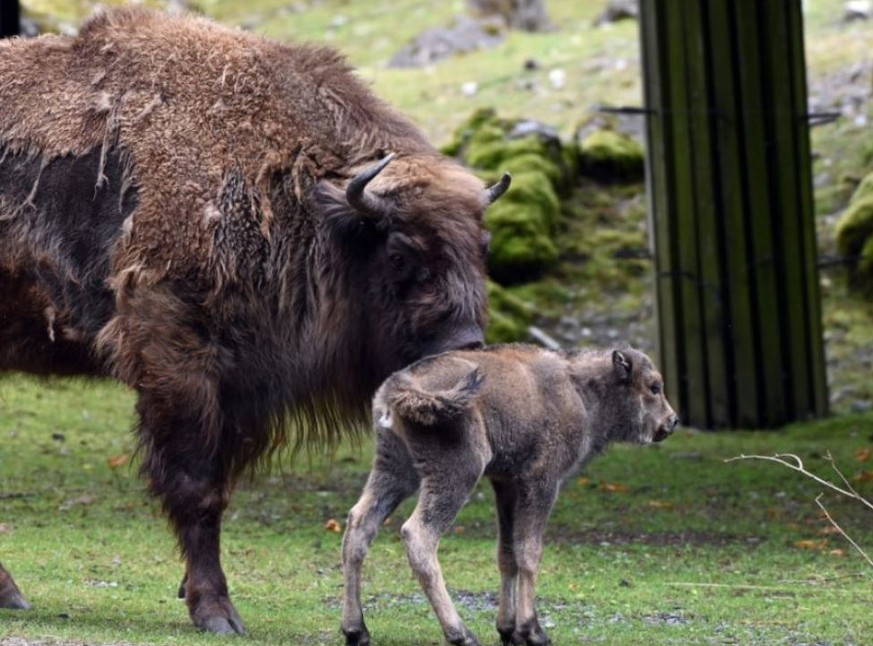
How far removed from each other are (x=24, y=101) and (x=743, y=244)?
24.6ft

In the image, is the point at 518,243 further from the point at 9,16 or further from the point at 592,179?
the point at 9,16

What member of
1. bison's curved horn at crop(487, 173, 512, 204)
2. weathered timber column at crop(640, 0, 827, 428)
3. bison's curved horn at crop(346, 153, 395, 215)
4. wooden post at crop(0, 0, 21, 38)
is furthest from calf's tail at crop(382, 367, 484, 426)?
wooden post at crop(0, 0, 21, 38)

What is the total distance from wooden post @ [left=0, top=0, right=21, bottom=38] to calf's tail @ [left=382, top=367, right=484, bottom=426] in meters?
8.70

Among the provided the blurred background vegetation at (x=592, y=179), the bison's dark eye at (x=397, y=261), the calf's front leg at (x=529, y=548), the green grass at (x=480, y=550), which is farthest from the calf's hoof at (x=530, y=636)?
the blurred background vegetation at (x=592, y=179)

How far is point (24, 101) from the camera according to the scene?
A: 8.73 meters

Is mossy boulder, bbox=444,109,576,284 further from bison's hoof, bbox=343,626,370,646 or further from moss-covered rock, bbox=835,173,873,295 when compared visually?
bison's hoof, bbox=343,626,370,646

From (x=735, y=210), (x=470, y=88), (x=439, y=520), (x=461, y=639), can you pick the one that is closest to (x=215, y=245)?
(x=439, y=520)

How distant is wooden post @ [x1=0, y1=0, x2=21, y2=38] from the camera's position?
14.6 meters

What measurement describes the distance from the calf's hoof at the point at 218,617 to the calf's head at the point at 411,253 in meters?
1.35

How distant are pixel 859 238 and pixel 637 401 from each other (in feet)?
30.5

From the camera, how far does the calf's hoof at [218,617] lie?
25.7 ft

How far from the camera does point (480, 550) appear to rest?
10.4m

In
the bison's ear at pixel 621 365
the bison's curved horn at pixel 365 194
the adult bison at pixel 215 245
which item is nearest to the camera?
the bison's ear at pixel 621 365

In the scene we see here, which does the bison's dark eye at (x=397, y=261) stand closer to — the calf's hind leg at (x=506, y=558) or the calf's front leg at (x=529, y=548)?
the calf's hind leg at (x=506, y=558)
